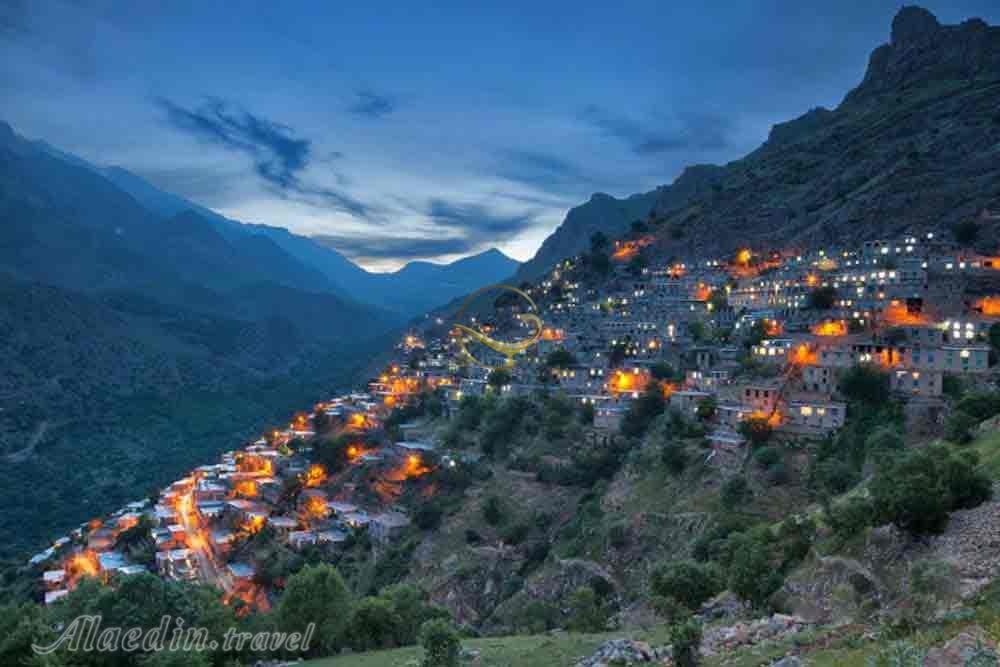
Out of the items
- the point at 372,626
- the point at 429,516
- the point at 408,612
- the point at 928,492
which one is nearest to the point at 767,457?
the point at 928,492

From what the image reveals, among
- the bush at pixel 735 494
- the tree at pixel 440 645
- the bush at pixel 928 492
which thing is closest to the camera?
the tree at pixel 440 645

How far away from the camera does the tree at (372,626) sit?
23.4m

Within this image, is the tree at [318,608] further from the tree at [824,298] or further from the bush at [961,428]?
the tree at [824,298]

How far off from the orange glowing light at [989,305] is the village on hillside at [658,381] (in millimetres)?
99

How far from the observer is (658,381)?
51.1 metres

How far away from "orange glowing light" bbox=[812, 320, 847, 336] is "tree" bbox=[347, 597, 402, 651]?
36294mm

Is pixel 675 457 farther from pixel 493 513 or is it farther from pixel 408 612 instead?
pixel 408 612

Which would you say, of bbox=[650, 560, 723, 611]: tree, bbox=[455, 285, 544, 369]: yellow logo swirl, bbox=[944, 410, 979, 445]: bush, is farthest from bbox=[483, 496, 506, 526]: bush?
bbox=[944, 410, 979, 445]: bush

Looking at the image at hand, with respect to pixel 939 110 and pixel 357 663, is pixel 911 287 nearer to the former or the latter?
pixel 357 663

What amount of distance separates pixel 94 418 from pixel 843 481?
103271 millimetres

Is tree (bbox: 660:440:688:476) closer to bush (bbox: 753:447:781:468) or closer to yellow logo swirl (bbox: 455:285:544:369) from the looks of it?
bush (bbox: 753:447:781:468)

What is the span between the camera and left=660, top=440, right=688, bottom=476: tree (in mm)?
38594

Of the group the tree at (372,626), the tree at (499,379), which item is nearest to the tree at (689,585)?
A: the tree at (372,626)

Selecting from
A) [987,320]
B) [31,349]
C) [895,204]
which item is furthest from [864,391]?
[31,349]
